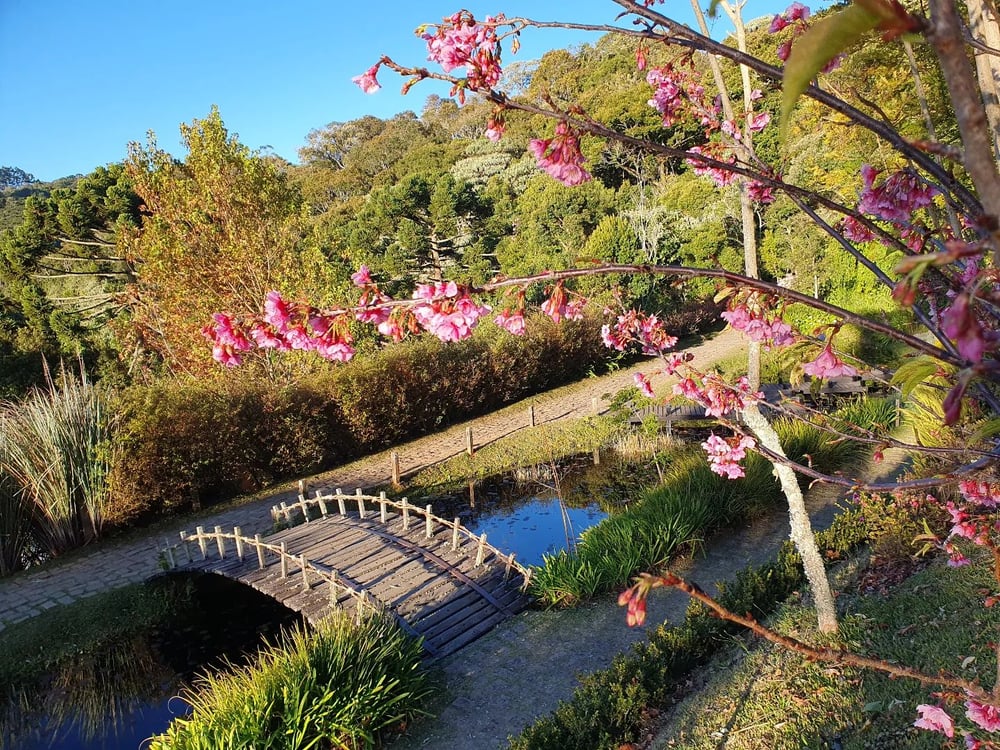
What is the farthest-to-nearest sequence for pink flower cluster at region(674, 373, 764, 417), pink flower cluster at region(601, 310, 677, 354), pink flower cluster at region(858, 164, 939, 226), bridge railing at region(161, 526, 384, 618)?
bridge railing at region(161, 526, 384, 618) < pink flower cluster at region(601, 310, 677, 354) < pink flower cluster at region(674, 373, 764, 417) < pink flower cluster at region(858, 164, 939, 226)

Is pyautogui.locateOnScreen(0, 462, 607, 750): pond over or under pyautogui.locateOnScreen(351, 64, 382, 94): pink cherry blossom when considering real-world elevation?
under

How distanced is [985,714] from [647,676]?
94.5 inches

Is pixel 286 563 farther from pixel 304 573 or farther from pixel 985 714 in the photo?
pixel 985 714

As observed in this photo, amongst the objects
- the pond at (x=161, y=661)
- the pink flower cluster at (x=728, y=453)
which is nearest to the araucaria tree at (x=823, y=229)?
the pink flower cluster at (x=728, y=453)

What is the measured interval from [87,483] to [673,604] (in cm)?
676

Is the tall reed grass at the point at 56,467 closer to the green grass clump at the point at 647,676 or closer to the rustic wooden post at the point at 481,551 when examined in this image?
the rustic wooden post at the point at 481,551

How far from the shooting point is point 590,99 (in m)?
22.6

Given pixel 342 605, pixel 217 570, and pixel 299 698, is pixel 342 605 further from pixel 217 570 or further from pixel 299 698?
pixel 217 570

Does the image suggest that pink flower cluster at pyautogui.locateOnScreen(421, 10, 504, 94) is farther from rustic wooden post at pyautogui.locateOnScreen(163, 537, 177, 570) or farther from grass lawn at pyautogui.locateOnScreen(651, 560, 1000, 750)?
rustic wooden post at pyautogui.locateOnScreen(163, 537, 177, 570)

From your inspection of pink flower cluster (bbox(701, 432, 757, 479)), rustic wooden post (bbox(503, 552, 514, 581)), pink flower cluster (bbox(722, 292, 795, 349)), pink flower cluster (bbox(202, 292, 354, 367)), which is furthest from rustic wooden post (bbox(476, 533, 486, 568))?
pink flower cluster (bbox(202, 292, 354, 367))

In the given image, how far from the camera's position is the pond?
4.50m

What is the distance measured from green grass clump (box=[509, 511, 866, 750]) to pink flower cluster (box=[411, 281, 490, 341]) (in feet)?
8.40

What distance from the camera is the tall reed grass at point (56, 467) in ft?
22.8

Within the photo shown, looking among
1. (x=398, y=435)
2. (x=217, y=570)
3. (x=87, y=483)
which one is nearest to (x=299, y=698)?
(x=217, y=570)
